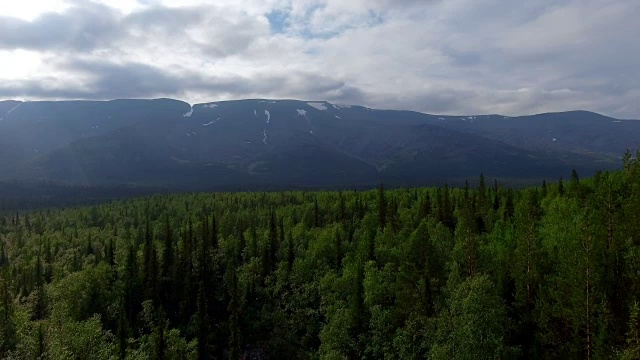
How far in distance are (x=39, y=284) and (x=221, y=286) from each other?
48.9m

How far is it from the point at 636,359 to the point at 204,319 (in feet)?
272

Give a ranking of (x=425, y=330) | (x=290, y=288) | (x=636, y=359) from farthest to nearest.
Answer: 1. (x=290, y=288)
2. (x=425, y=330)
3. (x=636, y=359)

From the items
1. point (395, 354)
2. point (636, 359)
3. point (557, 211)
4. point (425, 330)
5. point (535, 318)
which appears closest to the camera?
point (636, 359)

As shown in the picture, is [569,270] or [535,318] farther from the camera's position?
[535,318]

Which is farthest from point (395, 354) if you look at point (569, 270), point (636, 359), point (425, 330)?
point (636, 359)

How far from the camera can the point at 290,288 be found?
12150cm

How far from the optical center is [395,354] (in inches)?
3201

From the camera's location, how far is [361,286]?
326 ft

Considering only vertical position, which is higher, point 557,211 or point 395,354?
point 557,211

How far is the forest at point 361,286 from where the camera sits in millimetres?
62562

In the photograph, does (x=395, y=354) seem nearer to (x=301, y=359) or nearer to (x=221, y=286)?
(x=301, y=359)

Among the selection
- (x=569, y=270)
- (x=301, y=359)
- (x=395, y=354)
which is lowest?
(x=301, y=359)

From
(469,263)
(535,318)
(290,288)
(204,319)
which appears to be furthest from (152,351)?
(535,318)

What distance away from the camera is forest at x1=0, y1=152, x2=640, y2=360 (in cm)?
6256
